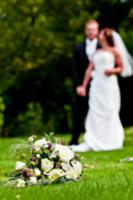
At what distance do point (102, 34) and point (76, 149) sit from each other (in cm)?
238

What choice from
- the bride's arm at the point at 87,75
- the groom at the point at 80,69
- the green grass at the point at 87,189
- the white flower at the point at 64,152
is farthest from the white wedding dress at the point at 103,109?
the white flower at the point at 64,152

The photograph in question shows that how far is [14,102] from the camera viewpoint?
38.4m

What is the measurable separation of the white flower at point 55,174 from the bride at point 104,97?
8.09 metres

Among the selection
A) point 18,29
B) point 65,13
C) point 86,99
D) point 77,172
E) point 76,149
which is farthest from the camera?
point 65,13

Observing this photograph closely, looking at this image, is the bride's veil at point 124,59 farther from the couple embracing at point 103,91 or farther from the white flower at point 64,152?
the white flower at point 64,152

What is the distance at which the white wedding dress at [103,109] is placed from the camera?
16703 mm

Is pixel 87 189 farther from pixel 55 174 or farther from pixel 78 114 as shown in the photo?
pixel 78 114

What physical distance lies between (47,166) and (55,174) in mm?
150

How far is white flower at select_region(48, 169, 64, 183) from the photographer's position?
27.5 ft

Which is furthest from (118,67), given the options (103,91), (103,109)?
(103,109)

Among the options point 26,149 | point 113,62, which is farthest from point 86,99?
point 26,149

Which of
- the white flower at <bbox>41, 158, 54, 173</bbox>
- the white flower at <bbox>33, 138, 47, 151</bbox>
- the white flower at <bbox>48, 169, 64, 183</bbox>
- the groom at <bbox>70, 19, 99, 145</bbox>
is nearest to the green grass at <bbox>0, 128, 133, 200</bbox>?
the white flower at <bbox>48, 169, 64, 183</bbox>

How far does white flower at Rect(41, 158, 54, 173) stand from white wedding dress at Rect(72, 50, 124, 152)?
8096 millimetres

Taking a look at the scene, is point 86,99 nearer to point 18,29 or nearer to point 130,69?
point 130,69
